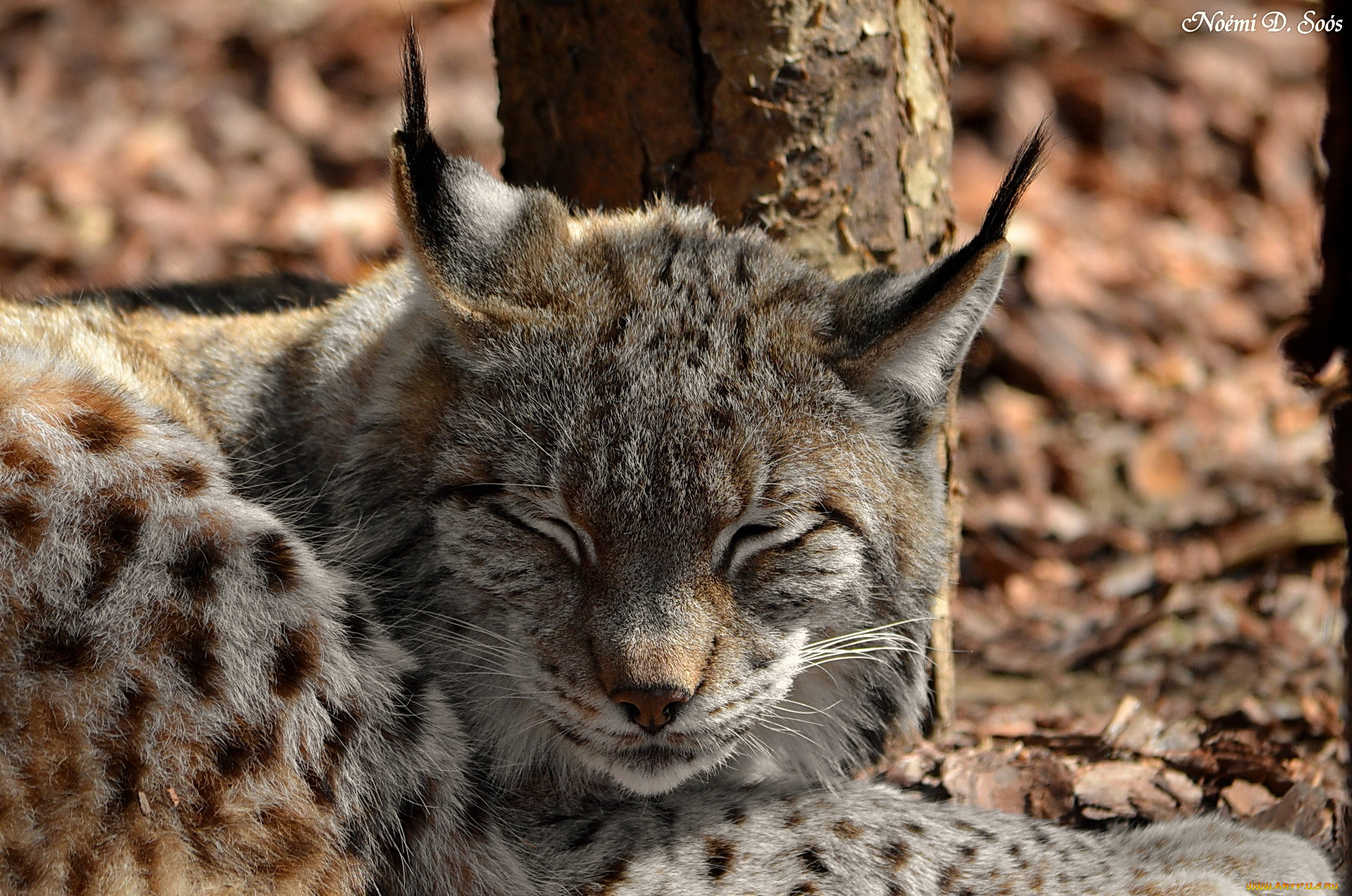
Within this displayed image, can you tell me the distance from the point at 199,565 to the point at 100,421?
1.36ft

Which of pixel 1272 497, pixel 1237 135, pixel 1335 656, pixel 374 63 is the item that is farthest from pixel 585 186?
pixel 1237 135

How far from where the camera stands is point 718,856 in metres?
2.97

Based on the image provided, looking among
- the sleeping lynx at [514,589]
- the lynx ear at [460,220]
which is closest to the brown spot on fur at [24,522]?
the sleeping lynx at [514,589]

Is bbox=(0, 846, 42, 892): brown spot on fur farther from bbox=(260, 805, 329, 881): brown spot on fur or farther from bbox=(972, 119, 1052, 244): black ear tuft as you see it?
bbox=(972, 119, 1052, 244): black ear tuft

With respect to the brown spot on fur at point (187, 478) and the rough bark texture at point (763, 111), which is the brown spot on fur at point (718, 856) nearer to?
the brown spot on fur at point (187, 478)

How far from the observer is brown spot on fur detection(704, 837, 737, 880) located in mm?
2932

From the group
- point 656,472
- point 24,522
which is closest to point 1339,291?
point 656,472

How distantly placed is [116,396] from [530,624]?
110cm

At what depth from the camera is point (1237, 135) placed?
870 centimetres

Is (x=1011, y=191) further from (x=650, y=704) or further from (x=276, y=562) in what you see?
(x=276, y=562)

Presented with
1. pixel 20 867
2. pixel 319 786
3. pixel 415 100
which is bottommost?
pixel 20 867

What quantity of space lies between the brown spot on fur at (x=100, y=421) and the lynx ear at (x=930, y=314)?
64.9 inches

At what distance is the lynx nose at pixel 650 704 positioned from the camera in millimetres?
2699

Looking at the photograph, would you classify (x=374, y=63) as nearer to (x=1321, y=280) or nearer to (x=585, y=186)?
(x=585, y=186)
